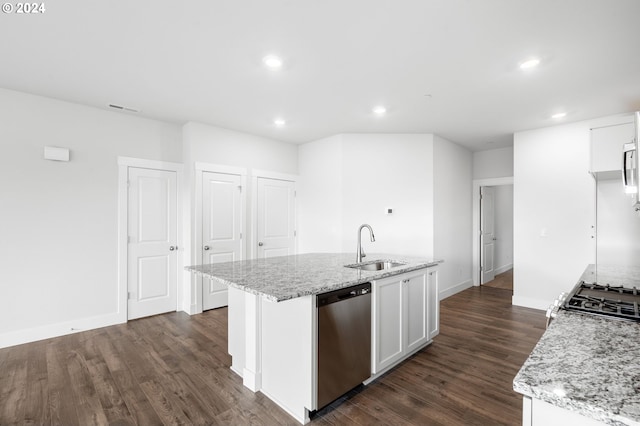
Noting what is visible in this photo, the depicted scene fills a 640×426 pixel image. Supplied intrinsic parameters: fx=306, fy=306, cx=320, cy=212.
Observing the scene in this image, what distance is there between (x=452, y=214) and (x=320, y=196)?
2.33m

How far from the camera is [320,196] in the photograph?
538 cm

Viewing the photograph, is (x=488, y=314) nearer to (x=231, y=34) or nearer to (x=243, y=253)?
(x=243, y=253)

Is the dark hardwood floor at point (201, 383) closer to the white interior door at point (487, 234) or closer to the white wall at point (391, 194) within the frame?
the white wall at point (391, 194)

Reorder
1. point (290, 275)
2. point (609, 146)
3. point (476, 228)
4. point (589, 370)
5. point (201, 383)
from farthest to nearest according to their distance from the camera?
point (476, 228), point (609, 146), point (201, 383), point (290, 275), point (589, 370)

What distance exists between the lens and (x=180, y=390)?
2391 mm

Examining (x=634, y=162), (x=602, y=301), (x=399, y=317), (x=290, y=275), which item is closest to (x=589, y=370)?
(x=602, y=301)

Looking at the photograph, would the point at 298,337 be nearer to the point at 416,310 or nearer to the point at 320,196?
the point at 416,310

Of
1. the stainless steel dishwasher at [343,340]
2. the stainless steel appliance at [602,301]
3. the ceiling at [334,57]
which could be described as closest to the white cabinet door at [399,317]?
the stainless steel dishwasher at [343,340]

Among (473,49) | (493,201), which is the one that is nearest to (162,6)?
(473,49)

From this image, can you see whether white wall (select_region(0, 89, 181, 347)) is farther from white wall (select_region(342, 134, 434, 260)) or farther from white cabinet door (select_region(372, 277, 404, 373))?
white cabinet door (select_region(372, 277, 404, 373))

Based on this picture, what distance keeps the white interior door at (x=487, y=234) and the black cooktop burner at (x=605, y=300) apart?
172 inches

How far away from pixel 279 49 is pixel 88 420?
3.01 metres

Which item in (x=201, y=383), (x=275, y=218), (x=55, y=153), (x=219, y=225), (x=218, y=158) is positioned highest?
(x=218, y=158)

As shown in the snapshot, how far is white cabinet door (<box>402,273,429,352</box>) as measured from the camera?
9.13 ft
